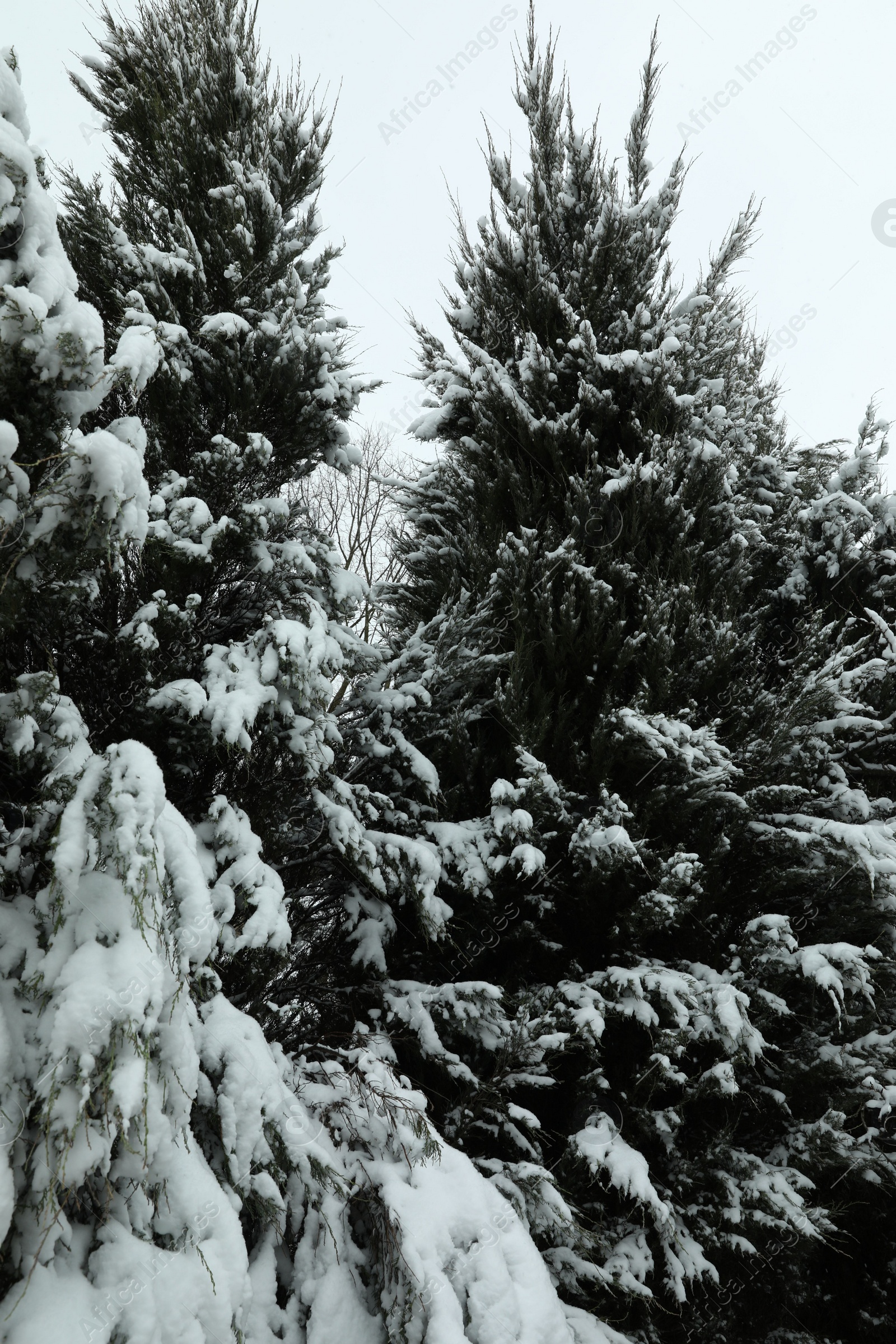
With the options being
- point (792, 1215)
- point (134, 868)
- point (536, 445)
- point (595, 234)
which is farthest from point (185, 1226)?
point (595, 234)

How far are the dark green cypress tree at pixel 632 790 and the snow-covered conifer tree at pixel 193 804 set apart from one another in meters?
0.63

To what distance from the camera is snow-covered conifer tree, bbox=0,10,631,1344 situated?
1.89 m

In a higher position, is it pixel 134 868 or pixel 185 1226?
pixel 134 868

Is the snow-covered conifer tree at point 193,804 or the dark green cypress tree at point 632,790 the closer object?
the snow-covered conifer tree at point 193,804

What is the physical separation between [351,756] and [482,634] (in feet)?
3.60

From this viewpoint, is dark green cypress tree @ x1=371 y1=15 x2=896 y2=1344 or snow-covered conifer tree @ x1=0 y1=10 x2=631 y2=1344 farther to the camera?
dark green cypress tree @ x1=371 y1=15 x2=896 y2=1344

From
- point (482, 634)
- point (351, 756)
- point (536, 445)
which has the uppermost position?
point (536, 445)

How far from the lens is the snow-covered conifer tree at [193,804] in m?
1.89

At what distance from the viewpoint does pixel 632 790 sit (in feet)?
13.7

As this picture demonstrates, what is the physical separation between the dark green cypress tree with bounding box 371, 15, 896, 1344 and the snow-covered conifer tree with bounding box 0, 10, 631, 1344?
63 centimetres

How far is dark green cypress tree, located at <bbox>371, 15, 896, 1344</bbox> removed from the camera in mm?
3408

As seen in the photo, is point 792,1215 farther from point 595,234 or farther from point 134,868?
point 595,234

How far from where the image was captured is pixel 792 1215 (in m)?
3.22

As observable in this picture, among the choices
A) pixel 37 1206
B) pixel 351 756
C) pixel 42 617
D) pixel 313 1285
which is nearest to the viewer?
pixel 37 1206
